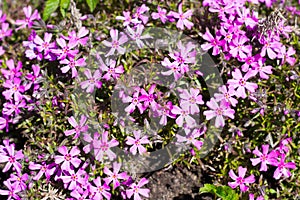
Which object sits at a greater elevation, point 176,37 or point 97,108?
point 176,37

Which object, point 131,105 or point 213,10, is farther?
point 213,10

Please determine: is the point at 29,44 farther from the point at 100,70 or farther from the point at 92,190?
the point at 92,190

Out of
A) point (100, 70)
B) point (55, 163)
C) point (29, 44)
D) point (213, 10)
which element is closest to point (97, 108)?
point (100, 70)

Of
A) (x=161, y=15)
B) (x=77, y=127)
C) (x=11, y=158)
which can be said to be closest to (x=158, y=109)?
(x=77, y=127)

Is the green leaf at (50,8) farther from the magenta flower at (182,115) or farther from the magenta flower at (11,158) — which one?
the magenta flower at (182,115)

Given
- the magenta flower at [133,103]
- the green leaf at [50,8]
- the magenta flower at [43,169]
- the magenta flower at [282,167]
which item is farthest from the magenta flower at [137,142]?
the green leaf at [50,8]

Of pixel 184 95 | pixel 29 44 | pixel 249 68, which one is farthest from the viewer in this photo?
pixel 29 44

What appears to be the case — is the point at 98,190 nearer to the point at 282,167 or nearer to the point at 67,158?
the point at 67,158
